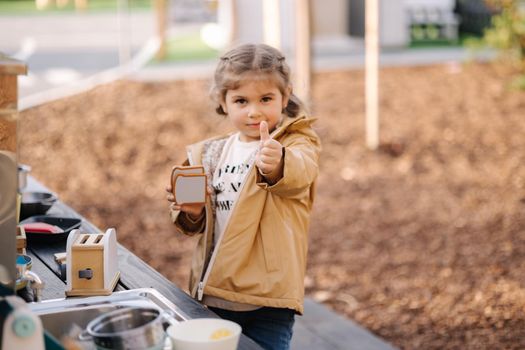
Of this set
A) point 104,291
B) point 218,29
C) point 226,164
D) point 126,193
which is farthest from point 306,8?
point 218,29

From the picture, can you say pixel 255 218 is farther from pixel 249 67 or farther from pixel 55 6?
pixel 55 6

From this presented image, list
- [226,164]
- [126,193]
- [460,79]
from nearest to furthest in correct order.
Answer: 1. [226,164]
2. [126,193]
3. [460,79]

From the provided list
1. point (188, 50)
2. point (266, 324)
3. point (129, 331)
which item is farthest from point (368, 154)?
point (188, 50)

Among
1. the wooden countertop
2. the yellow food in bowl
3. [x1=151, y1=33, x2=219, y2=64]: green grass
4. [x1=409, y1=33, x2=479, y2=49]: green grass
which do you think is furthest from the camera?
[x1=409, y1=33, x2=479, y2=49]: green grass

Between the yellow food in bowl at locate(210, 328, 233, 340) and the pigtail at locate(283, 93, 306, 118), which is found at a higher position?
the pigtail at locate(283, 93, 306, 118)

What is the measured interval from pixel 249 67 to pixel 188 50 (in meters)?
→ 15.1

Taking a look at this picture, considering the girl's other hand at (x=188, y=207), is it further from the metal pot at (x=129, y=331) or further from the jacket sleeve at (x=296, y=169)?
the metal pot at (x=129, y=331)

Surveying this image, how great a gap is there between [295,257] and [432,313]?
8.56ft

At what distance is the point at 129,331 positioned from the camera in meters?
1.80

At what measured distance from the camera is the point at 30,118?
35.2 feet

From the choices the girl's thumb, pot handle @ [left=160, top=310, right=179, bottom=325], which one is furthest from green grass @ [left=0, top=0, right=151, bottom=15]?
pot handle @ [left=160, top=310, right=179, bottom=325]

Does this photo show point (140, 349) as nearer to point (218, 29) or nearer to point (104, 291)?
point (104, 291)

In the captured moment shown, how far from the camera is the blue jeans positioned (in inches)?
110

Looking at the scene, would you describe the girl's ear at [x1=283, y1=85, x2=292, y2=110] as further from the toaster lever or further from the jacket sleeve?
the toaster lever
